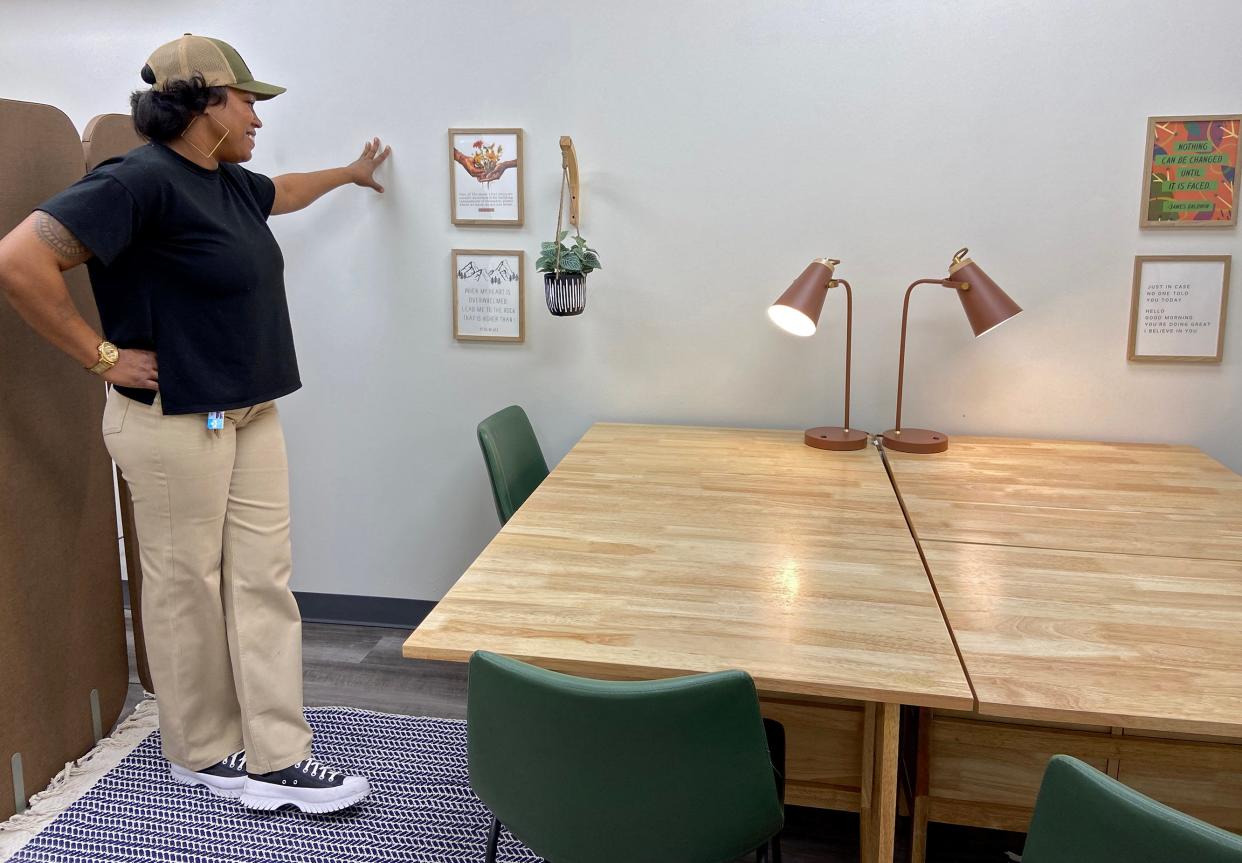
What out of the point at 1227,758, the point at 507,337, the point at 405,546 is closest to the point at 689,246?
→ the point at 507,337

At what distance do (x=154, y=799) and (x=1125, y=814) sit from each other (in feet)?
7.08

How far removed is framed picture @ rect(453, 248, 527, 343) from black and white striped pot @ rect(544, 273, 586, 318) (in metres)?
0.30

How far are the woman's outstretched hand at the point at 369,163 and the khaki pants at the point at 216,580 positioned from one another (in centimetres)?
94

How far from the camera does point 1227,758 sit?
1.56 m

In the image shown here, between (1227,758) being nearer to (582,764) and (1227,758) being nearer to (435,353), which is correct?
(582,764)

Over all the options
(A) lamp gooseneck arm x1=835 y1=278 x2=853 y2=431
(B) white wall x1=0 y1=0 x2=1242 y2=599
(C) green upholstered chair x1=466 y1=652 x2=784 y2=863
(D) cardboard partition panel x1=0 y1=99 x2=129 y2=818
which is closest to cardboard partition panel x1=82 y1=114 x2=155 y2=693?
(D) cardboard partition panel x1=0 y1=99 x2=129 y2=818

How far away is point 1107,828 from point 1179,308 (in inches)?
84.5

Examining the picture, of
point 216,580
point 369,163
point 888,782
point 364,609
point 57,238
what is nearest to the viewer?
point 888,782

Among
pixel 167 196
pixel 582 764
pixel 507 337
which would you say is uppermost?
pixel 167 196

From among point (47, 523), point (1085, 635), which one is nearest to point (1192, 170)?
point (1085, 635)

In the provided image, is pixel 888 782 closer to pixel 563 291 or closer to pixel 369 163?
pixel 563 291

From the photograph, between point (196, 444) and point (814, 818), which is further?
point (814, 818)

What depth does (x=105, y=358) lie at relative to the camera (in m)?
1.90

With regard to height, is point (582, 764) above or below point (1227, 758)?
above
